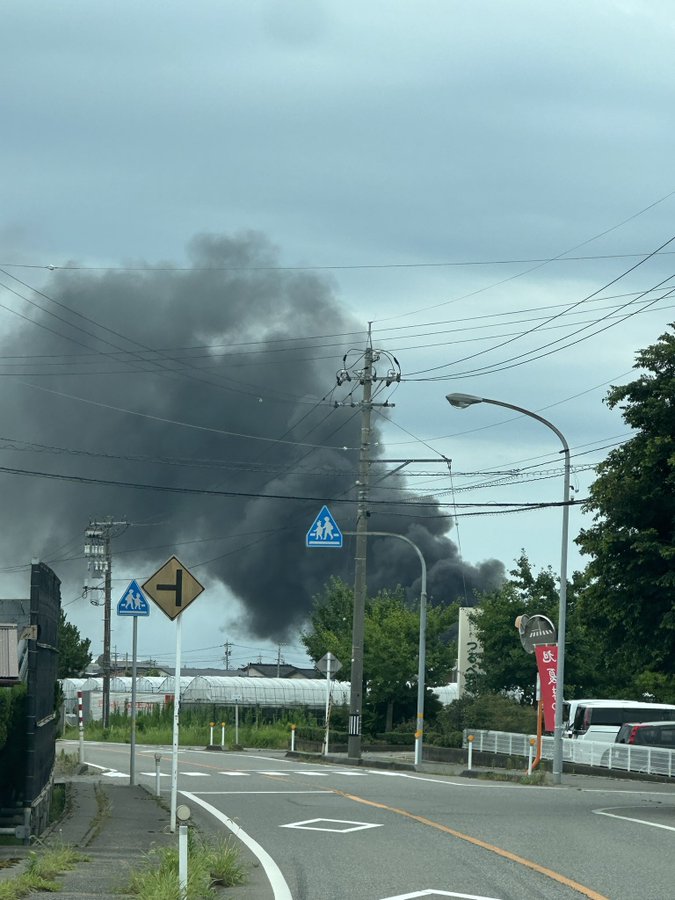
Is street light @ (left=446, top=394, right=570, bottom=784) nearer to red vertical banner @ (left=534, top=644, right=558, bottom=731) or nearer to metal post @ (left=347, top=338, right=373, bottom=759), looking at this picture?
red vertical banner @ (left=534, top=644, right=558, bottom=731)

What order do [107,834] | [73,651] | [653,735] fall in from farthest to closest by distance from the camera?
[73,651] → [653,735] → [107,834]

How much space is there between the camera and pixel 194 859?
1152 cm

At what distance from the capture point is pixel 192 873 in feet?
34.9

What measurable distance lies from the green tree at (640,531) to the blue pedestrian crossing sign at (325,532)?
16766mm

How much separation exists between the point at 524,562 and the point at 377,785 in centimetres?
3017

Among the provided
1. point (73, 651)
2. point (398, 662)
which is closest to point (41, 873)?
point (398, 662)

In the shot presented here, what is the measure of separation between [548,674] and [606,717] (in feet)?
46.0

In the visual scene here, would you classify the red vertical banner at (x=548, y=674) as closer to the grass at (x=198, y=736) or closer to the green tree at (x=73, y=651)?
the grass at (x=198, y=736)

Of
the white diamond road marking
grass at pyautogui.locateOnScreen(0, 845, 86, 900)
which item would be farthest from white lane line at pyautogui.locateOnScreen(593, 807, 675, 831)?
grass at pyautogui.locateOnScreen(0, 845, 86, 900)

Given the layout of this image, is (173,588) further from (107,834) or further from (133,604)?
(133,604)

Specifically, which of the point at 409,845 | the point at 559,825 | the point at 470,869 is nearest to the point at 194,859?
the point at 470,869

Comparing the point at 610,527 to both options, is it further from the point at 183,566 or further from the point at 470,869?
the point at 470,869

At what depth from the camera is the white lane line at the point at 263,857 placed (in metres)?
10.9

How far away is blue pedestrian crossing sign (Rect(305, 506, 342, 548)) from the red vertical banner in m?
8.60
